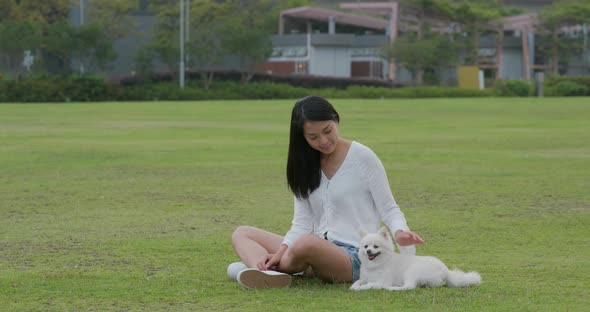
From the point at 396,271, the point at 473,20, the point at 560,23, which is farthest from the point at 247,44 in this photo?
the point at 396,271

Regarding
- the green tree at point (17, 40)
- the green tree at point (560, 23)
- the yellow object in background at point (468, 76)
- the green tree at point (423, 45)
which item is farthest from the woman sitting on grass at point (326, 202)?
the green tree at point (560, 23)

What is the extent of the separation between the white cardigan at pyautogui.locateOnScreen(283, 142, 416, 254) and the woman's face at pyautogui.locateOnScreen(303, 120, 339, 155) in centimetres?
23

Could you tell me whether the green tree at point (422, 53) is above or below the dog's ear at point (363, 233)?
above

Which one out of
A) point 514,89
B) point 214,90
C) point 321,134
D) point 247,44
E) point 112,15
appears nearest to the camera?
point 321,134

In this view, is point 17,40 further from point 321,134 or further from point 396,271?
point 396,271

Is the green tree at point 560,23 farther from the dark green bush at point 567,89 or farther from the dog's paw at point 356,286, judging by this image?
the dog's paw at point 356,286

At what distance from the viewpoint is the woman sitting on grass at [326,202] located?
794 cm

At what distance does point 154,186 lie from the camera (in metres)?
16.6

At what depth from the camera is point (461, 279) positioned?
7.99m

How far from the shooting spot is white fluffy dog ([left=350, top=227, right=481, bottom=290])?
7.67 m

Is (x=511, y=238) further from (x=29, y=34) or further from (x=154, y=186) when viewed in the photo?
(x=29, y=34)

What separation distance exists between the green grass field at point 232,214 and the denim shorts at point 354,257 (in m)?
0.20

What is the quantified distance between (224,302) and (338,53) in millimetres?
83260

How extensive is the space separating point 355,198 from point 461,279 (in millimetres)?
899
